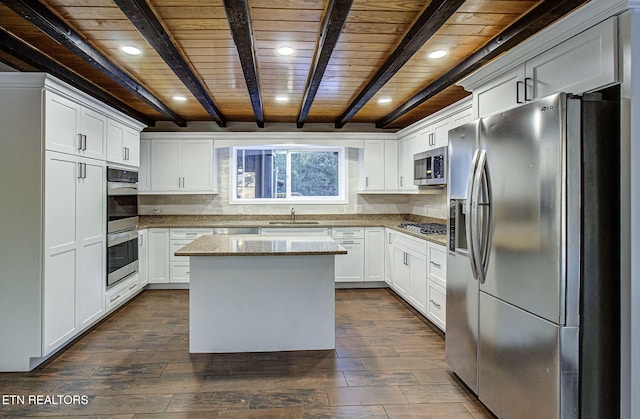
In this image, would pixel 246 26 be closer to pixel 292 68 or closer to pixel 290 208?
pixel 292 68

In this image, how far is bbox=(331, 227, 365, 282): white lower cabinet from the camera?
18.0 feet

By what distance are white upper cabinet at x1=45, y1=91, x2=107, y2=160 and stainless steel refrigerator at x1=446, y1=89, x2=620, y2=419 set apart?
3.03 metres

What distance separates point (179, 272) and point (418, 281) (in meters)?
3.10

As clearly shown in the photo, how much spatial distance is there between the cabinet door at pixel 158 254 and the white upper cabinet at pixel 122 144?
0.95 metres

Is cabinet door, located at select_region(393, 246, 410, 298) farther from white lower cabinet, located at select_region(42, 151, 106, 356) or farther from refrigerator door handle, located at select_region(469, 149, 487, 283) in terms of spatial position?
white lower cabinet, located at select_region(42, 151, 106, 356)

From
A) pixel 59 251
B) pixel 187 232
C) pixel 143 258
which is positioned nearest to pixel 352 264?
pixel 187 232

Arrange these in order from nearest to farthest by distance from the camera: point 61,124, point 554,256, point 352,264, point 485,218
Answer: point 554,256
point 485,218
point 61,124
point 352,264

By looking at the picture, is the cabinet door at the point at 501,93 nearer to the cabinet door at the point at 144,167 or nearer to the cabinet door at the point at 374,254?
the cabinet door at the point at 374,254

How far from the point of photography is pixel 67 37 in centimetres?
265

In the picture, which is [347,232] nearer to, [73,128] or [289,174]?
[289,174]

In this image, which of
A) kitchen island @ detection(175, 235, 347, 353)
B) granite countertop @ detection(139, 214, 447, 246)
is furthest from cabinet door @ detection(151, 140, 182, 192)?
kitchen island @ detection(175, 235, 347, 353)

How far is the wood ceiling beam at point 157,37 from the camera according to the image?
2227 mm

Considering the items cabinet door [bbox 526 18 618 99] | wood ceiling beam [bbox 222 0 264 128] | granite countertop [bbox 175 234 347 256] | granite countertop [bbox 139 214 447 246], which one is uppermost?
wood ceiling beam [bbox 222 0 264 128]

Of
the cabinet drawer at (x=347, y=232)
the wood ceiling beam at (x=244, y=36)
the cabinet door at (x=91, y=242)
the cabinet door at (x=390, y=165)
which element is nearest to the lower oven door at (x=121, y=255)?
the cabinet door at (x=91, y=242)
